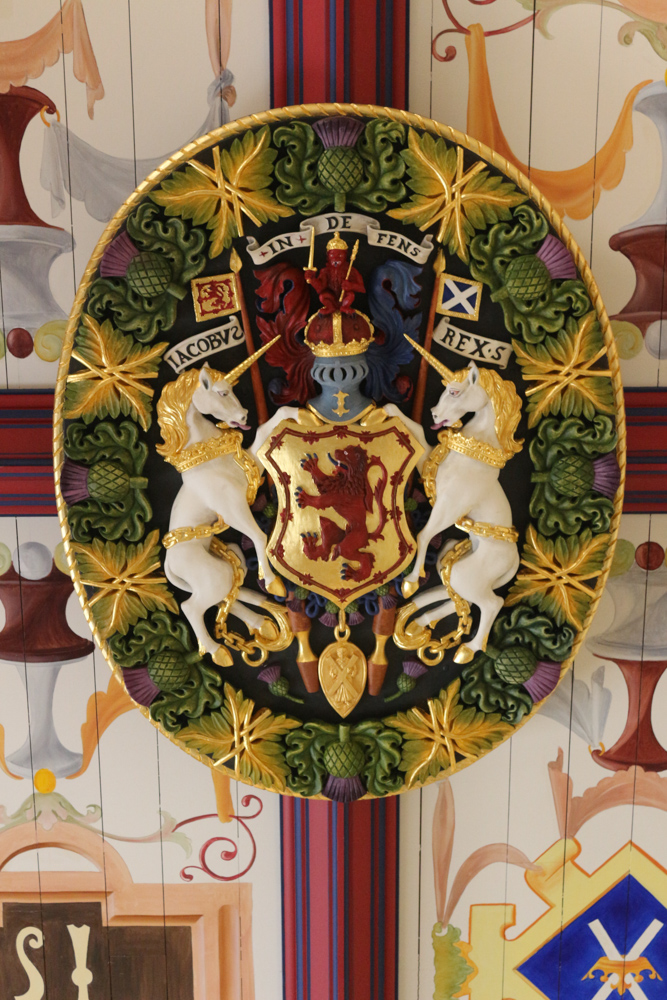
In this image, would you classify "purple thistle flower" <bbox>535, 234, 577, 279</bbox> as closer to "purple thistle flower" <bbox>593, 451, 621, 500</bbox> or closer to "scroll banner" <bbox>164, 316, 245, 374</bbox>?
"purple thistle flower" <bbox>593, 451, 621, 500</bbox>

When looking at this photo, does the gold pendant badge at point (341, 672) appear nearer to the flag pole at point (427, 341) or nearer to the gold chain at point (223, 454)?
the gold chain at point (223, 454)

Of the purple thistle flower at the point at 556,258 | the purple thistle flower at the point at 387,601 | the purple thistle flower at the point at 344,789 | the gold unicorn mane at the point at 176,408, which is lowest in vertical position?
the purple thistle flower at the point at 344,789

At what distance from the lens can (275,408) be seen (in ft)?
6.54

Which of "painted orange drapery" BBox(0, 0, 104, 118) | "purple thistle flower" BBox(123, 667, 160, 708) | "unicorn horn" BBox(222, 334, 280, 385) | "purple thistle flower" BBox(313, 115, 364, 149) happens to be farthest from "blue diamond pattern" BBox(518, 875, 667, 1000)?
"painted orange drapery" BBox(0, 0, 104, 118)

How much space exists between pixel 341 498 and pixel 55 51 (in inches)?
54.6

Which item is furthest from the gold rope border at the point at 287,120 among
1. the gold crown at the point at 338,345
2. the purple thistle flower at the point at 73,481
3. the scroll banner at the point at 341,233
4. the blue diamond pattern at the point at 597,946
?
the blue diamond pattern at the point at 597,946

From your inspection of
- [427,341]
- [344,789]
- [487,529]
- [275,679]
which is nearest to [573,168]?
[427,341]

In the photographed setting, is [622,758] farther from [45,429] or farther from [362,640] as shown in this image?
[45,429]

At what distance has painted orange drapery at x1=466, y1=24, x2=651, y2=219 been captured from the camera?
204 centimetres

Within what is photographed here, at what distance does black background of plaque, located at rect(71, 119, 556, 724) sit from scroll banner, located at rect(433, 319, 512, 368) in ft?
0.06

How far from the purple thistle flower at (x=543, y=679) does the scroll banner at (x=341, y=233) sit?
1084 mm

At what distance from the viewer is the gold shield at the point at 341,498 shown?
6.24ft

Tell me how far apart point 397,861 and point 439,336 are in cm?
154

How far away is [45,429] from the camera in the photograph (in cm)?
212
